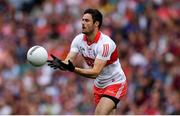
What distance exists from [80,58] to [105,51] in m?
5.95

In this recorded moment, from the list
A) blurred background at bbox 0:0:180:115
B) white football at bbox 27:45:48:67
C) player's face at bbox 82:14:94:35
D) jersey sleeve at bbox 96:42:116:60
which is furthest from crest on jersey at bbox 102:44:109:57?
blurred background at bbox 0:0:180:115

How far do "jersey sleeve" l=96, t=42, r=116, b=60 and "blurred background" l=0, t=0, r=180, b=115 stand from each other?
5354 mm

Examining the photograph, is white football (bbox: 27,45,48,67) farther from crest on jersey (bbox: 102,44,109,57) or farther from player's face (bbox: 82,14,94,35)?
crest on jersey (bbox: 102,44,109,57)

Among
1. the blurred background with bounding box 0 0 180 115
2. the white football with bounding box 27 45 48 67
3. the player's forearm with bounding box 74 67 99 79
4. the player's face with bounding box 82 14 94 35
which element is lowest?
the blurred background with bounding box 0 0 180 115

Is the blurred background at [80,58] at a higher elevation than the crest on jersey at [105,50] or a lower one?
lower

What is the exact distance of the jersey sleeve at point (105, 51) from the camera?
1142 cm

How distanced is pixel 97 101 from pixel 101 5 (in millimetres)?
7901

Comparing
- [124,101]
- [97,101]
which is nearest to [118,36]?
[124,101]

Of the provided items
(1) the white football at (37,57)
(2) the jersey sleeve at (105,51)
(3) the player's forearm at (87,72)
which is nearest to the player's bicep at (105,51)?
(2) the jersey sleeve at (105,51)

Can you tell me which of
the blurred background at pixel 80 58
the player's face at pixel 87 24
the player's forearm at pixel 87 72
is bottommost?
the blurred background at pixel 80 58

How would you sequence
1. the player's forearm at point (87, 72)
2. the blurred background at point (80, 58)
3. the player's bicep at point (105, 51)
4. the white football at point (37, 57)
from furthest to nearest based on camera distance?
1. the blurred background at point (80, 58)
2. the player's bicep at point (105, 51)
3. the white football at point (37, 57)
4. the player's forearm at point (87, 72)

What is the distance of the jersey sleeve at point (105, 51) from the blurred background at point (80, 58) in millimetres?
5354

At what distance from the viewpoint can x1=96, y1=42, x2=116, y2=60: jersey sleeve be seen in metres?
11.4

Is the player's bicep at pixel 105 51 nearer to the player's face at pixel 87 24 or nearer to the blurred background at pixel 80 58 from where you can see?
the player's face at pixel 87 24
